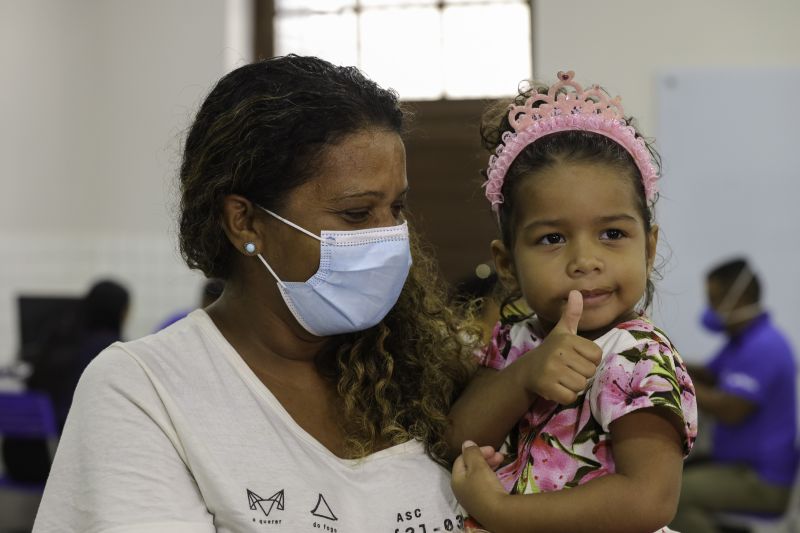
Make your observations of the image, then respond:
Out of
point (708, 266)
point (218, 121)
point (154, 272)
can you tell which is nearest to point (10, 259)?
point (154, 272)

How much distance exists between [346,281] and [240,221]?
200 mm

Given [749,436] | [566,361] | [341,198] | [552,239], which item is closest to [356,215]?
[341,198]

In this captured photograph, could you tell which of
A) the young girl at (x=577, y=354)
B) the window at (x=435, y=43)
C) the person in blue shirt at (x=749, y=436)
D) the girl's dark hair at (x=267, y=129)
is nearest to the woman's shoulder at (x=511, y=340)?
the young girl at (x=577, y=354)

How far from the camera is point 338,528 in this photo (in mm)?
1358

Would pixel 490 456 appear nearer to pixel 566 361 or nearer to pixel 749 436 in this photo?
pixel 566 361

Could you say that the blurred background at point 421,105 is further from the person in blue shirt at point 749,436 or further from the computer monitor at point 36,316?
the person in blue shirt at point 749,436

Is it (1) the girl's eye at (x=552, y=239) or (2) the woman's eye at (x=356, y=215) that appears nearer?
(1) the girl's eye at (x=552, y=239)

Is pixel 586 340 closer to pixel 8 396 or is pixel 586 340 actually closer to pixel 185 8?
pixel 8 396

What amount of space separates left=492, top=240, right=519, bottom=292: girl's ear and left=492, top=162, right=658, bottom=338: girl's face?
11cm

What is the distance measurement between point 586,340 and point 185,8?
4.90m

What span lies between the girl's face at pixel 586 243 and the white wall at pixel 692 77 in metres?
4.09

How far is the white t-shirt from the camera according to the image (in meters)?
1.29

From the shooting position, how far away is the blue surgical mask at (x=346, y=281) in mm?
1534

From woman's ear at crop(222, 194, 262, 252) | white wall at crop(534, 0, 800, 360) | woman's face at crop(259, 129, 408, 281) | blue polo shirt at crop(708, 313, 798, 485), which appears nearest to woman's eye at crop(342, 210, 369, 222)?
woman's face at crop(259, 129, 408, 281)
